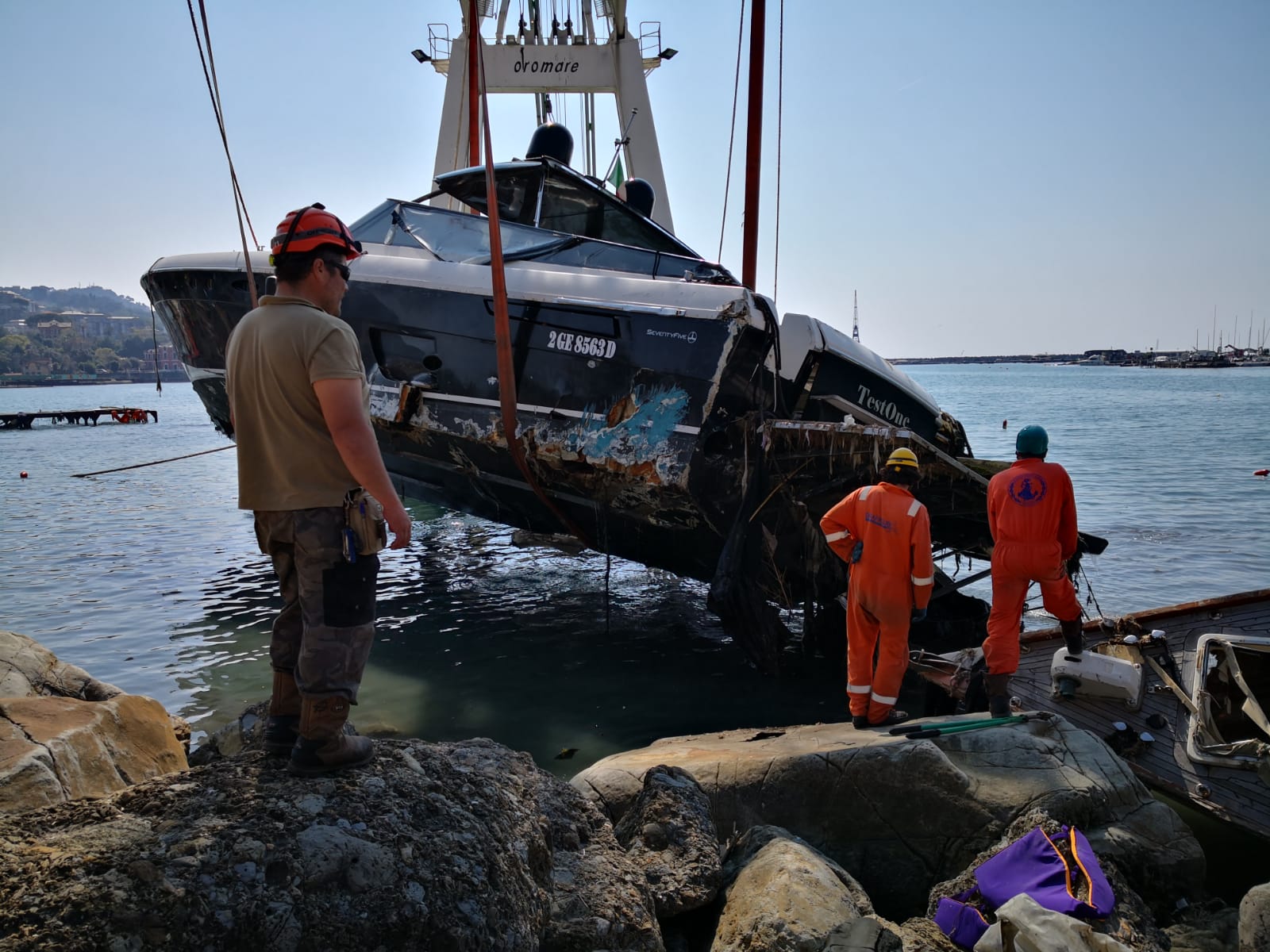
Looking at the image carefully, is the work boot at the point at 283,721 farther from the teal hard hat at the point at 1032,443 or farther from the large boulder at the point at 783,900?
the teal hard hat at the point at 1032,443

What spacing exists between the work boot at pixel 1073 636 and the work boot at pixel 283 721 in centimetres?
417

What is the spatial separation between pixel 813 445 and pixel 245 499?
4395 millimetres

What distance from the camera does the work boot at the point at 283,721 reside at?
272cm

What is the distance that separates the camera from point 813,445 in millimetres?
6262

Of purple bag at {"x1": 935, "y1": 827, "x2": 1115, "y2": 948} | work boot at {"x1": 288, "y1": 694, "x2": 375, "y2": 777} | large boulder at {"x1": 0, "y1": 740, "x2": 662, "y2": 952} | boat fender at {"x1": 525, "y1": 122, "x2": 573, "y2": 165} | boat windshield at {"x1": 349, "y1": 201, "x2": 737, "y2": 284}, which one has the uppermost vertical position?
boat fender at {"x1": 525, "y1": 122, "x2": 573, "y2": 165}

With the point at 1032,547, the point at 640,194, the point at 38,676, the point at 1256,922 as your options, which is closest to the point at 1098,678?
the point at 1032,547

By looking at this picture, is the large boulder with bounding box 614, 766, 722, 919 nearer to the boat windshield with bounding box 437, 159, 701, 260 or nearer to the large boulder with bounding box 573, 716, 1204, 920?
the large boulder with bounding box 573, 716, 1204, 920

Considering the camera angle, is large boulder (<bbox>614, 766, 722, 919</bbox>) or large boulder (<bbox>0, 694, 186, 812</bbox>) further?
large boulder (<bbox>0, 694, 186, 812</bbox>)

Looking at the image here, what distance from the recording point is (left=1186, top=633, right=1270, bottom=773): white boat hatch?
14.5 ft

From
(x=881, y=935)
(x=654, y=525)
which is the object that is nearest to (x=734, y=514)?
(x=654, y=525)

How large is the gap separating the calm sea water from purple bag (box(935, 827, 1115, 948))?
2660mm

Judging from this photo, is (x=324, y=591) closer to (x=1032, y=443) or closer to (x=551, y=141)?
(x=1032, y=443)

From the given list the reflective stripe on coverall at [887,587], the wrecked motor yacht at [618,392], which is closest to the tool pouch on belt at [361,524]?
the reflective stripe on coverall at [887,587]

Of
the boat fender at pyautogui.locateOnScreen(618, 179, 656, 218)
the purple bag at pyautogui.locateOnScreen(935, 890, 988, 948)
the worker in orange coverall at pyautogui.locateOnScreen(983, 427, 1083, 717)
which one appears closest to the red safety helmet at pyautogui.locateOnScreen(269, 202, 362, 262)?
the purple bag at pyautogui.locateOnScreen(935, 890, 988, 948)
